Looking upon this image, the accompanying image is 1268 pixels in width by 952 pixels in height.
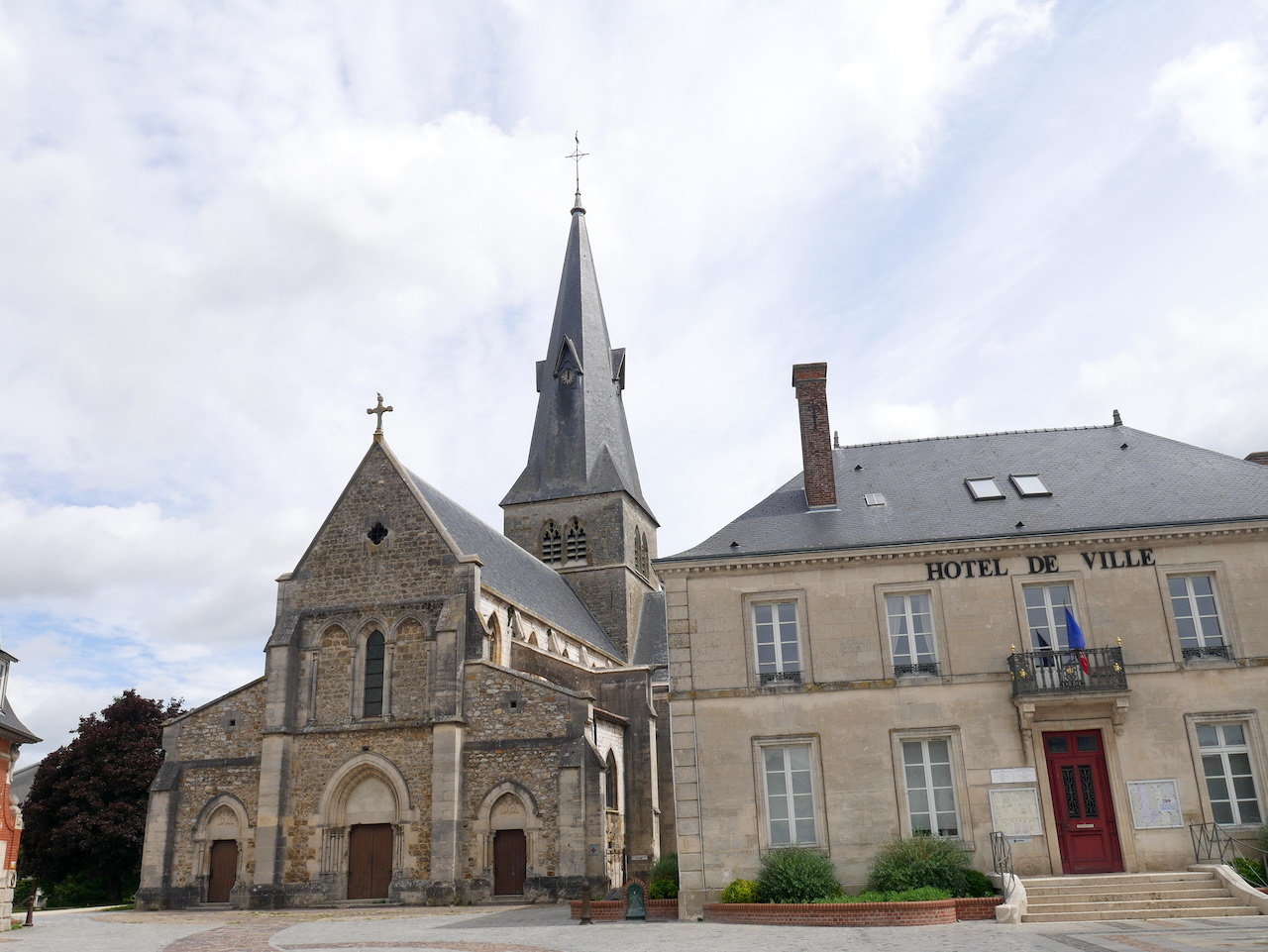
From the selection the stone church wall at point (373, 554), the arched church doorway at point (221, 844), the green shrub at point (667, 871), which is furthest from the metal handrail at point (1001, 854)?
the arched church doorway at point (221, 844)

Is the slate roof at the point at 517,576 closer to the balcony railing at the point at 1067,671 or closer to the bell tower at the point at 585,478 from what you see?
the bell tower at the point at 585,478

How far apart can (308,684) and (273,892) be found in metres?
4.41

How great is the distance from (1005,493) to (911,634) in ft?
11.1

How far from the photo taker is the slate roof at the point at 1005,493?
Result: 1700 centimetres

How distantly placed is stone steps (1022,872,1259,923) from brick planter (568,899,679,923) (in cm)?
531

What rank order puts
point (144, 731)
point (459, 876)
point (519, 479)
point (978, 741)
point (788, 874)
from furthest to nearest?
1. point (519, 479)
2. point (144, 731)
3. point (459, 876)
4. point (978, 741)
5. point (788, 874)

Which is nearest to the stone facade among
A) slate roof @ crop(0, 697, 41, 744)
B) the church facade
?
slate roof @ crop(0, 697, 41, 744)

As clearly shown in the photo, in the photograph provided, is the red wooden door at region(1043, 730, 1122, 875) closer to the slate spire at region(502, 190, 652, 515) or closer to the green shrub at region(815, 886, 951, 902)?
the green shrub at region(815, 886, 951, 902)

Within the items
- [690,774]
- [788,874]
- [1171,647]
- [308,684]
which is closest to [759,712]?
[690,774]

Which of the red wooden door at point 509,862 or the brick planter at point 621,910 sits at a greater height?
the red wooden door at point 509,862

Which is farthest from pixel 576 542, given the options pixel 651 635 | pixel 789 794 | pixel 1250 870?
pixel 1250 870

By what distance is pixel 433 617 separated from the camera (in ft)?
77.9

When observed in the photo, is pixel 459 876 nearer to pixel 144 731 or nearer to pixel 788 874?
pixel 788 874

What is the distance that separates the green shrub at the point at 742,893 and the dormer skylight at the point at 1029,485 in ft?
26.4
